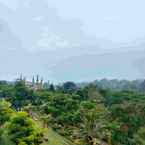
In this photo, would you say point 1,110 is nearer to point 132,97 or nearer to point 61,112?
point 61,112

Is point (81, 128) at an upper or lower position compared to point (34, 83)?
lower

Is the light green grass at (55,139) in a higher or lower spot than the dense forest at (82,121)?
lower

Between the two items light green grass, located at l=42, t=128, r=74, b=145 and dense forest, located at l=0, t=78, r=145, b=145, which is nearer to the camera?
dense forest, located at l=0, t=78, r=145, b=145

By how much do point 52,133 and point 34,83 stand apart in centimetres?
6859

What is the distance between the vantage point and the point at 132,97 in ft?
332

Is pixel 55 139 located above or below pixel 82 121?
below

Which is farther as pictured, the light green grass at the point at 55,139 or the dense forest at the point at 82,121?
the light green grass at the point at 55,139

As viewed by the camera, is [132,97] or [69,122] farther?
[132,97]

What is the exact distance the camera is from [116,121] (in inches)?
2778

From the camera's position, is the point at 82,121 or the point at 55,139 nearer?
the point at 55,139

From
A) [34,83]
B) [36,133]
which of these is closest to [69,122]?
[36,133]

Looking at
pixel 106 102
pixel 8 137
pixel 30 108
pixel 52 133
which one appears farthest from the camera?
pixel 106 102

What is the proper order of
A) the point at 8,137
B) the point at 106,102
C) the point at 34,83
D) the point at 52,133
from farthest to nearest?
the point at 34,83
the point at 106,102
the point at 52,133
the point at 8,137

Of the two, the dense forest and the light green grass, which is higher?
the dense forest
